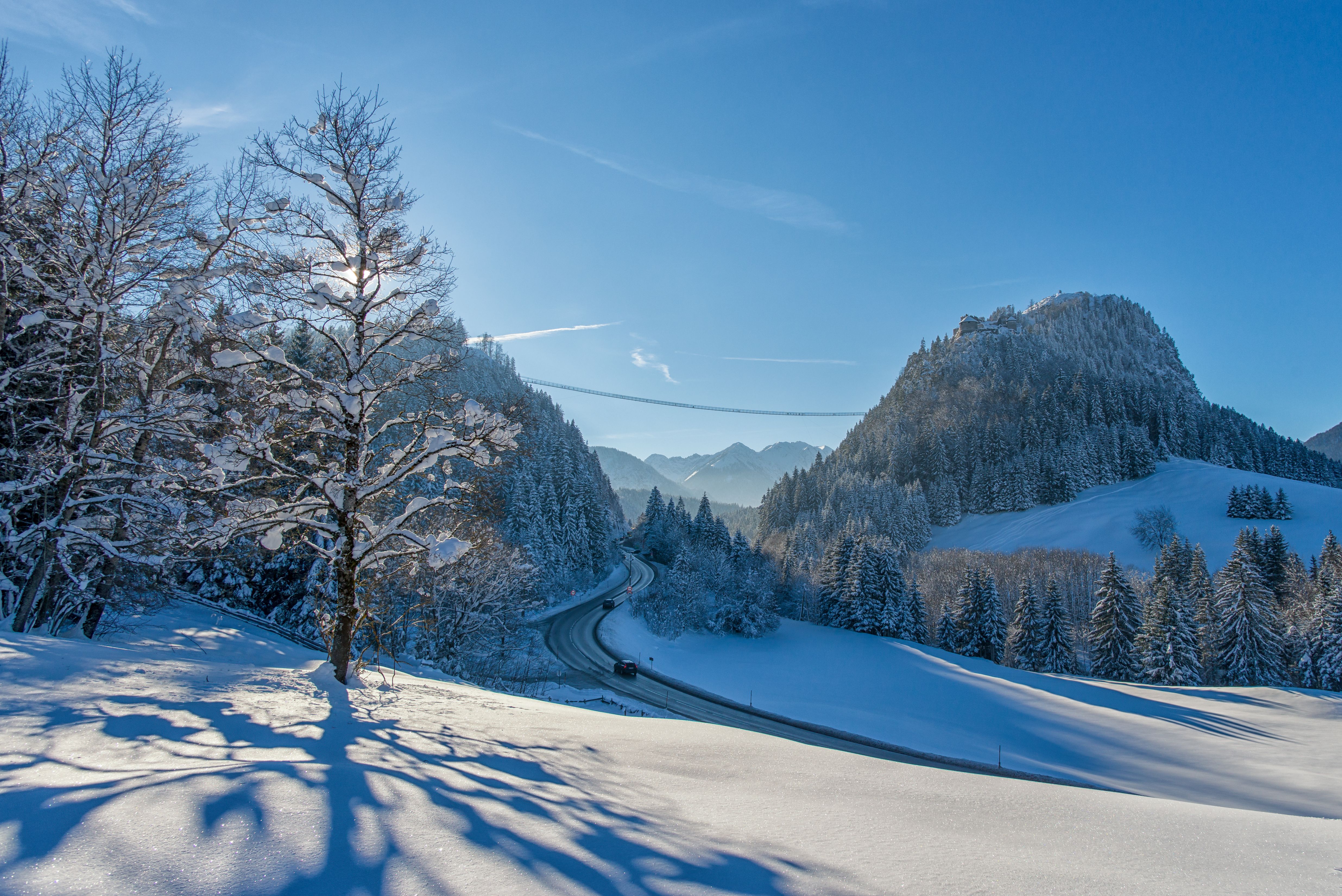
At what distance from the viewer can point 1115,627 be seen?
154 feet

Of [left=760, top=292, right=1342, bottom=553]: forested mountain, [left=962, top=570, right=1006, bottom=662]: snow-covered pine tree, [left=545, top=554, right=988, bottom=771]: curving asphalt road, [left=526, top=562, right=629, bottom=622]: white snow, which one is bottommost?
[left=545, top=554, right=988, bottom=771]: curving asphalt road

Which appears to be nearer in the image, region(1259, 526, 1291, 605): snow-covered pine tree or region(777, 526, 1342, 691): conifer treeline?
region(777, 526, 1342, 691): conifer treeline

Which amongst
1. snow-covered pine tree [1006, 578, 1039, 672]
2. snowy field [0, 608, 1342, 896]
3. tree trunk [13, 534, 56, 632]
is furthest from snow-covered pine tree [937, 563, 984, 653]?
tree trunk [13, 534, 56, 632]

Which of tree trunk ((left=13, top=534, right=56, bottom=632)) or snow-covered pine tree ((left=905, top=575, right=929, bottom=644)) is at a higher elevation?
tree trunk ((left=13, top=534, right=56, bottom=632))

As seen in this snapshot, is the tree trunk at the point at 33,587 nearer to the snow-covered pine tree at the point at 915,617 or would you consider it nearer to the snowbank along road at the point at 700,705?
the snowbank along road at the point at 700,705

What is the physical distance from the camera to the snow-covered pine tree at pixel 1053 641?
4909 centimetres

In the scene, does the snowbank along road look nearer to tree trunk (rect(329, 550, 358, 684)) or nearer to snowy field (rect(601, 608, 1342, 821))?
snowy field (rect(601, 608, 1342, 821))

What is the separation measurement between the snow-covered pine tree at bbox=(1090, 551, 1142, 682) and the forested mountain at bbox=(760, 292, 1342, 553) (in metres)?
38.2

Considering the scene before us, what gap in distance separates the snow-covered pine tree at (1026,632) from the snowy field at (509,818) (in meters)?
54.0

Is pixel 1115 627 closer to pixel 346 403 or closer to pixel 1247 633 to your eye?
pixel 1247 633

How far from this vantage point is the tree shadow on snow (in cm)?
228

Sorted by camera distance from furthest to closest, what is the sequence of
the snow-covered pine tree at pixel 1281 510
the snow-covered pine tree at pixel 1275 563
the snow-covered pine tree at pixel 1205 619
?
the snow-covered pine tree at pixel 1281 510 < the snow-covered pine tree at pixel 1275 563 < the snow-covered pine tree at pixel 1205 619

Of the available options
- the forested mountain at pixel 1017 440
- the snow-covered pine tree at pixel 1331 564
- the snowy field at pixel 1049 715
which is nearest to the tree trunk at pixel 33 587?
the snowy field at pixel 1049 715

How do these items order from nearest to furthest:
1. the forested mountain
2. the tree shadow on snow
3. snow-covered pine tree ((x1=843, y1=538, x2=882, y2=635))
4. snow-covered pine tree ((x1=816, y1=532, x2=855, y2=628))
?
→ 1. the tree shadow on snow
2. snow-covered pine tree ((x1=843, y1=538, x2=882, y2=635))
3. snow-covered pine tree ((x1=816, y1=532, x2=855, y2=628))
4. the forested mountain
